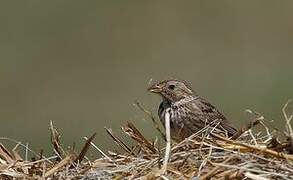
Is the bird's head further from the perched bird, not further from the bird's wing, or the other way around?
the bird's wing

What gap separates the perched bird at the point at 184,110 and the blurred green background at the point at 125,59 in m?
4.80

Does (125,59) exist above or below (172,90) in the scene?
above

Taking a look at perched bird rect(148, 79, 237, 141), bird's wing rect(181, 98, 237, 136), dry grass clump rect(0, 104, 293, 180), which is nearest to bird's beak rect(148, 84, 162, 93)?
perched bird rect(148, 79, 237, 141)

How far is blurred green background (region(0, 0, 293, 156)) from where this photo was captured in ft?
57.5

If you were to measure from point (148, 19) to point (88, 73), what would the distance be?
4144 mm

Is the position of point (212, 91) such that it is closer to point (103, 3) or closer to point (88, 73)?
point (88, 73)

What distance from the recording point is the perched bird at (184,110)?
923 centimetres

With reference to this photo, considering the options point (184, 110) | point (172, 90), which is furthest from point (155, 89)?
point (184, 110)

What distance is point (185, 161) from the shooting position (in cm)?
631

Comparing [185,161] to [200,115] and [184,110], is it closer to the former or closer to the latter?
[200,115]

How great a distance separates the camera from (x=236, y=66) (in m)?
20.7

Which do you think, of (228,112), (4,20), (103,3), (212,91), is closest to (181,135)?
(228,112)

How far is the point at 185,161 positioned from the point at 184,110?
135 inches

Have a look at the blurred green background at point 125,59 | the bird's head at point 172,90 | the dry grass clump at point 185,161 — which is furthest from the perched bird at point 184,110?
the blurred green background at point 125,59
